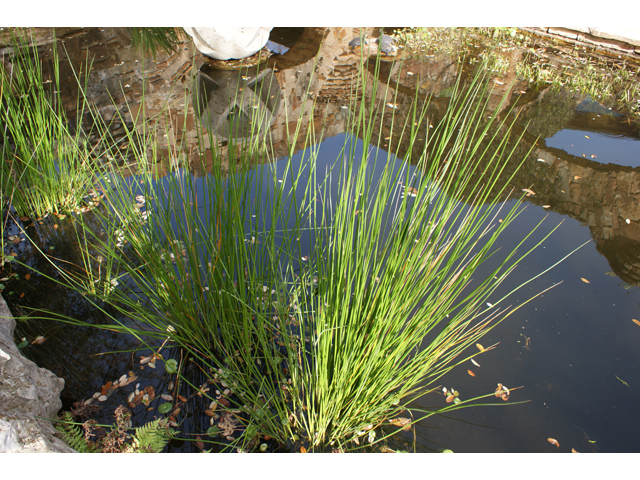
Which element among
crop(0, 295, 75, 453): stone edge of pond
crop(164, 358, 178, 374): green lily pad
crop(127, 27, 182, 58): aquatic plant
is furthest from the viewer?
crop(127, 27, 182, 58): aquatic plant

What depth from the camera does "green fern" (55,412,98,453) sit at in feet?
4.51

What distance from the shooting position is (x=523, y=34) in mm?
6238

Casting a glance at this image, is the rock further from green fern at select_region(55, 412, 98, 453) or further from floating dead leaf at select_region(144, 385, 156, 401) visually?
green fern at select_region(55, 412, 98, 453)

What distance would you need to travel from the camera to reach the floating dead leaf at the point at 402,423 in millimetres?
1572

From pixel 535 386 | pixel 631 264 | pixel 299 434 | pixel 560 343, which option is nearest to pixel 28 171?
pixel 299 434

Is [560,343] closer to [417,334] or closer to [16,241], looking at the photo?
[417,334]

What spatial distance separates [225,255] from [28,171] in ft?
5.49

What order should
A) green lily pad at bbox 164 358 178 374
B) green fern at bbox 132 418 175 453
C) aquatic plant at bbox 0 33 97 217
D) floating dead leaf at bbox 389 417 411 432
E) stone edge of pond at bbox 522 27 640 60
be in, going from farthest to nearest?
stone edge of pond at bbox 522 27 640 60, aquatic plant at bbox 0 33 97 217, green lily pad at bbox 164 358 178 374, floating dead leaf at bbox 389 417 411 432, green fern at bbox 132 418 175 453

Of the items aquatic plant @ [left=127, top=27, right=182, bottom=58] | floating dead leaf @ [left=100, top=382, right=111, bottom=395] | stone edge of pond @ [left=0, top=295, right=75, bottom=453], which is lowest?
floating dead leaf @ [left=100, top=382, right=111, bottom=395]

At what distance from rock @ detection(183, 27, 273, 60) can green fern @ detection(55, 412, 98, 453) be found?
4402 millimetres

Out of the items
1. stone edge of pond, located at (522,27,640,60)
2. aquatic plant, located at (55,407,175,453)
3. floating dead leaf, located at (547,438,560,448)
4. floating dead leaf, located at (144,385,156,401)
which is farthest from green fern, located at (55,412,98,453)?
stone edge of pond, located at (522,27,640,60)

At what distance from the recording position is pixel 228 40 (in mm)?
4672

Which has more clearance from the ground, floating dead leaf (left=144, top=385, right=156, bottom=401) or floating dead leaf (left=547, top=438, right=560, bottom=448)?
floating dead leaf (left=547, top=438, right=560, bottom=448)

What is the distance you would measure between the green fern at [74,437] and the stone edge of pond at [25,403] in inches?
1.7
